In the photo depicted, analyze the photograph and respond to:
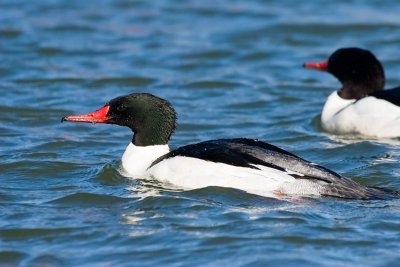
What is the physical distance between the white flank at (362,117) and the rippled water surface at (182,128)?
0.83ft

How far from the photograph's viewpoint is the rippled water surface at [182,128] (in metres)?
9.76

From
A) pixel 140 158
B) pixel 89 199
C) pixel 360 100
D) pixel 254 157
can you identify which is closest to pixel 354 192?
pixel 254 157

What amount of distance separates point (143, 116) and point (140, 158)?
0.47 metres

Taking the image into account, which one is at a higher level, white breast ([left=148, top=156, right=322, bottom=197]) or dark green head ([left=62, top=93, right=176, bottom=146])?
dark green head ([left=62, top=93, right=176, bottom=146])

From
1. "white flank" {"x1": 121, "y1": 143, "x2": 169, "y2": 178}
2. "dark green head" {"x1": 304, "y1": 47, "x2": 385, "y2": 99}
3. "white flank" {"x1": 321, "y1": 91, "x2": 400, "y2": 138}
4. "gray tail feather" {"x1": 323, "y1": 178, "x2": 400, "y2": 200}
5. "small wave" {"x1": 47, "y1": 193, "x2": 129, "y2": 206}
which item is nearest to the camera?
"gray tail feather" {"x1": 323, "y1": 178, "x2": 400, "y2": 200}

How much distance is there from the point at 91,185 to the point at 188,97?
19.7ft

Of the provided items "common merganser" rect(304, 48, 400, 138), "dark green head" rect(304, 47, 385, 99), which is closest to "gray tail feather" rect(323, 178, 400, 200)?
"common merganser" rect(304, 48, 400, 138)

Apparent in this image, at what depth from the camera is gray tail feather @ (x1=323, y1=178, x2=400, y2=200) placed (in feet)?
36.0

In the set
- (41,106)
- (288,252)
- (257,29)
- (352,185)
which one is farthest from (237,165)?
(257,29)

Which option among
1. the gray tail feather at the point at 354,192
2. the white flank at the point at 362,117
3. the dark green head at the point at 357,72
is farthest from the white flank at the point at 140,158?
the dark green head at the point at 357,72

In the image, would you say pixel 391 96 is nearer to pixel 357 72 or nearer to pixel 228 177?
pixel 357 72

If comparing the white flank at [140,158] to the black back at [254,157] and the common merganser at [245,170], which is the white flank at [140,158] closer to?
the common merganser at [245,170]

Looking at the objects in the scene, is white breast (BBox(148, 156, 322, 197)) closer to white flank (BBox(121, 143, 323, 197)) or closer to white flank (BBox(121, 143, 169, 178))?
white flank (BBox(121, 143, 323, 197))

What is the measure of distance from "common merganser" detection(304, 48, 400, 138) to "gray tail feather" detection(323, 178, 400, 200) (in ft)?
12.4
